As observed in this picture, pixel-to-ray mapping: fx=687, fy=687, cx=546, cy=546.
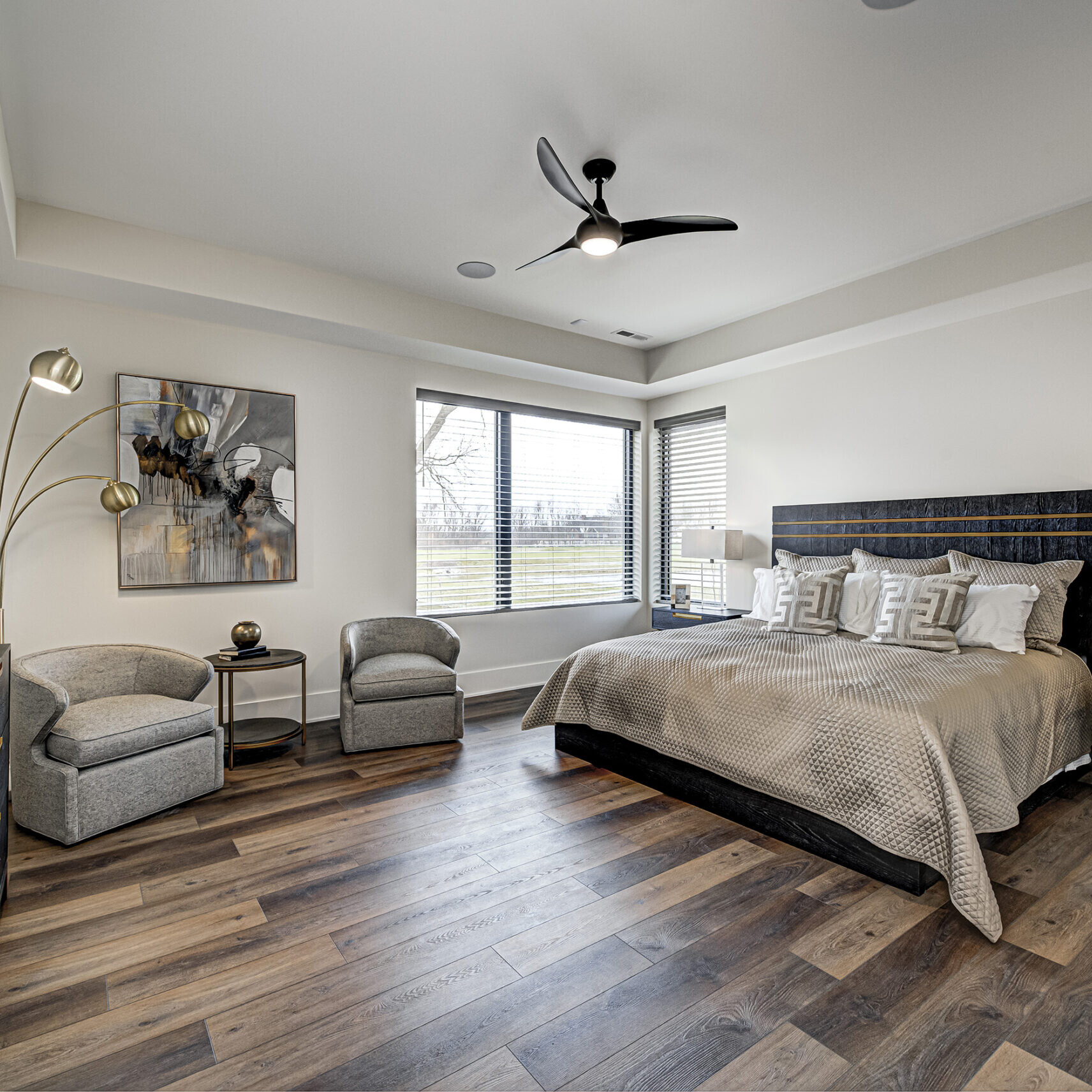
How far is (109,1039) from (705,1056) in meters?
1.48

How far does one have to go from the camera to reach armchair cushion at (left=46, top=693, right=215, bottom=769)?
9.19 ft

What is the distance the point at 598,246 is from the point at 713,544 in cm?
301

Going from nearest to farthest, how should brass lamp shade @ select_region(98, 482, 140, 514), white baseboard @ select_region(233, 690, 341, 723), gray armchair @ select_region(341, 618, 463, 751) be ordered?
brass lamp shade @ select_region(98, 482, 140, 514), gray armchair @ select_region(341, 618, 463, 751), white baseboard @ select_region(233, 690, 341, 723)

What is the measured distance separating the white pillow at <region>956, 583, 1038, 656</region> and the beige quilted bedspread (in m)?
0.09

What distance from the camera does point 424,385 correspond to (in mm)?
Result: 5078

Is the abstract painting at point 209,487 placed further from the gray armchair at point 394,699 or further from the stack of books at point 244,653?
the gray armchair at point 394,699

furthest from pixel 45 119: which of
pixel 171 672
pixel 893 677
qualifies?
pixel 893 677

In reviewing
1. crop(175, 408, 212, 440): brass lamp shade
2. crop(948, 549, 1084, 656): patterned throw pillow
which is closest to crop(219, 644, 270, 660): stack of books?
crop(175, 408, 212, 440): brass lamp shade

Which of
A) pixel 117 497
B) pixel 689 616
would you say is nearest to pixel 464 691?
pixel 689 616

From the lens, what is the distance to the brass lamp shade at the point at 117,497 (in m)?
3.46

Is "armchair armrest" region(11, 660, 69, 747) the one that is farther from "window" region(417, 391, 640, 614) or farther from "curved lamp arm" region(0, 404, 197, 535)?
"window" region(417, 391, 640, 614)

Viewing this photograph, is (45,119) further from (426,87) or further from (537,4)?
(537,4)

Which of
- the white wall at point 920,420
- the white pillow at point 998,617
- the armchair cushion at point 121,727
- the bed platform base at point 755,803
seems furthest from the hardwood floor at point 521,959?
the white wall at point 920,420

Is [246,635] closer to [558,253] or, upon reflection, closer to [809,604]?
[558,253]
